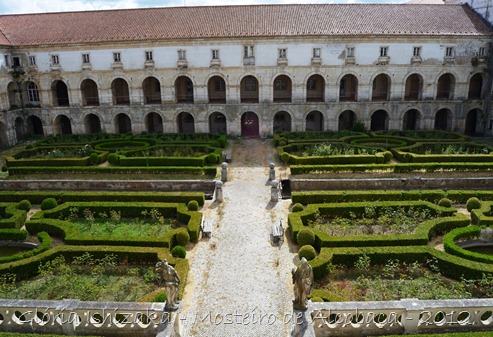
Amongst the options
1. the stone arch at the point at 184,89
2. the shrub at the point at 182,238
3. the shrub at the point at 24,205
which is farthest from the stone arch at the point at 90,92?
the shrub at the point at 182,238

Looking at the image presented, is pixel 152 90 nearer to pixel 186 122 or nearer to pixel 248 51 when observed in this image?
pixel 186 122

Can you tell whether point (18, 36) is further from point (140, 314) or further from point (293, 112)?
point (140, 314)

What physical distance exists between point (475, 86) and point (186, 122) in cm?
2931

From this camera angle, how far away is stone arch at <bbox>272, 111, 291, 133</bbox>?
40.8 metres

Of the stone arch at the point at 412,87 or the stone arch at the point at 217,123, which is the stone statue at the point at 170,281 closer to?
the stone arch at the point at 217,123

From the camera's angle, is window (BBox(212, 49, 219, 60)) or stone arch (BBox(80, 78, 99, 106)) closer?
window (BBox(212, 49, 219, 60))

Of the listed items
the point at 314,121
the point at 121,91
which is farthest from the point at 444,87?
the point at 121,91

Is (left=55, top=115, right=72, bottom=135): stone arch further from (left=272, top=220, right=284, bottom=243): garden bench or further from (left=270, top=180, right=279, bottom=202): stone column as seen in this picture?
(left=272, top=220, right=284, bottom=243): garden bench

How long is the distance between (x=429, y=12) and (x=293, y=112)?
1633 centimetres

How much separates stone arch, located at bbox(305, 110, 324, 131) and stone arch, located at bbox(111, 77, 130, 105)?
1842cm

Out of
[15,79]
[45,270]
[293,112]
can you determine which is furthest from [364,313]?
[15,79]

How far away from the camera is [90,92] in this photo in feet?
136

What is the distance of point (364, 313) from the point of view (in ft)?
35.6

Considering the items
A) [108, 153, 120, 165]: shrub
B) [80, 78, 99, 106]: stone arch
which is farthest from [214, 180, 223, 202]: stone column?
[80, 78, 99, 106]: stone arch
